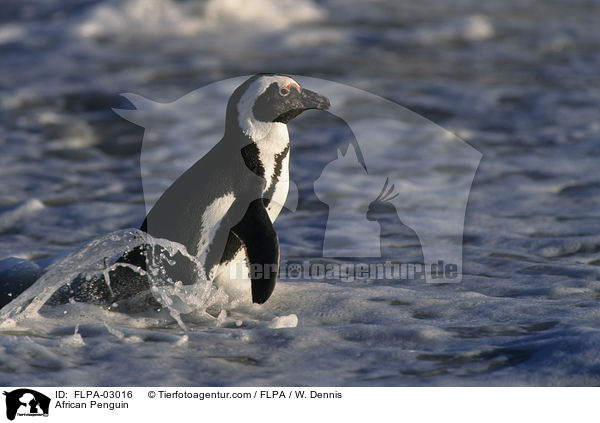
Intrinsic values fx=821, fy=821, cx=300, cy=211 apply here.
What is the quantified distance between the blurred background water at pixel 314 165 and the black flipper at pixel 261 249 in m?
→ 0.18

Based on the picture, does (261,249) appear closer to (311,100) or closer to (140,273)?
(140,273)

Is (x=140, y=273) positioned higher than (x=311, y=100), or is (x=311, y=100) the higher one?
(x=311, y=100)

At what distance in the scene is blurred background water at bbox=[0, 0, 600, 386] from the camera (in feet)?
10.1

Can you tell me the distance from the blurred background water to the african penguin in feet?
0.73

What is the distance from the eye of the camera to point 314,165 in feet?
20.8

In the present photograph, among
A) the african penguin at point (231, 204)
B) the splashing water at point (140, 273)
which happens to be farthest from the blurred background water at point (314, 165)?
the african penguin at point (231, 204)

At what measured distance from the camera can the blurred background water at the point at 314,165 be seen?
3.06m

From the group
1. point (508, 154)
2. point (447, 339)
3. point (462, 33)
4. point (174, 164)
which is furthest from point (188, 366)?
point (462, 33)

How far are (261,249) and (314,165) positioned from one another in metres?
3.01

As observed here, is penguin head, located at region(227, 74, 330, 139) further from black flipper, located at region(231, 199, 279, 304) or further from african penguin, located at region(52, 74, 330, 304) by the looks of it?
black flipper, located at region(231, 199, 279, 304)

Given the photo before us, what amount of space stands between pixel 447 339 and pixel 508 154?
347cm
